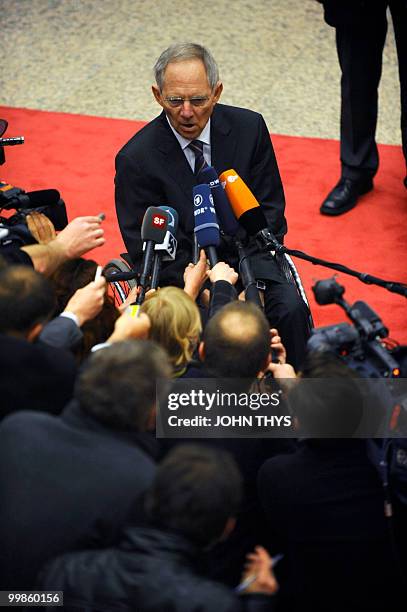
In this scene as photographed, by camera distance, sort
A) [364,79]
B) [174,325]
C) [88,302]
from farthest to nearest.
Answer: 1. [364,79]
2. [88,302]
3. [174,325]

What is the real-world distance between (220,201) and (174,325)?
72cm

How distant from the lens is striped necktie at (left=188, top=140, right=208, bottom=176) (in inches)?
126

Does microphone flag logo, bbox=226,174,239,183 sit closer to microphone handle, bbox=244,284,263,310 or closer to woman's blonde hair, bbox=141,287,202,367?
microphone handle, bbox=244,284,263,310

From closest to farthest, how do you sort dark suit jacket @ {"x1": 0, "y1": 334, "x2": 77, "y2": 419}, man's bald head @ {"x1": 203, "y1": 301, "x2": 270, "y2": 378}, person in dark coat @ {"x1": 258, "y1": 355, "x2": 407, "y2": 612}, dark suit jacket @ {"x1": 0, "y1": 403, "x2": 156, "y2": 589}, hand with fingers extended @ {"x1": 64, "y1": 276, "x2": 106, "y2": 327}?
dark suit jacket @ {"x1": 0, "y1": 403, "x2": 156, "y2": 589} < person in dark coat @ {"x1": 258, "y1": 355, "x2": 407, "y2": 612} < dark suit jacket @ {"x1": 0, "y1": 334, "x2": 77, "y2": 419} < man's bald head @ {"x1": 203, "y1": 301, "x2": 270, "y2": 378} < hand with fingers extended @ {"x1": 64, "y1": 276, "x2": 106, "y2": 327}

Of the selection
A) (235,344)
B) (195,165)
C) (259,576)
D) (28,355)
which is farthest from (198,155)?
(259,576)

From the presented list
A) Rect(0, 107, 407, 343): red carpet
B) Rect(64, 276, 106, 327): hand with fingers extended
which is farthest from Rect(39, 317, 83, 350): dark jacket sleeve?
Rect(0, 107, 407, 343): red carpet

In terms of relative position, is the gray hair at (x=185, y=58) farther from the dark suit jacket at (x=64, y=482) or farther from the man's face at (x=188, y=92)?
the dark suit jacket at (x=64, y=482)

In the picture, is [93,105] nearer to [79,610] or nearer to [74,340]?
[74,340]

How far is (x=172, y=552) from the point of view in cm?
165

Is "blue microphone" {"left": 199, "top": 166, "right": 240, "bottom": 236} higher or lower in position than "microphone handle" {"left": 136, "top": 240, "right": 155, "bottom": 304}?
higher

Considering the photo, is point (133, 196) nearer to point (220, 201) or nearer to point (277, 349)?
point (220, 201)

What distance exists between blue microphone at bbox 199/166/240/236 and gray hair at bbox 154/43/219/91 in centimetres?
34

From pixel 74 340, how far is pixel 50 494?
0.58 m

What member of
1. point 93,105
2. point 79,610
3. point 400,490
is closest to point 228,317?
point 400,490
